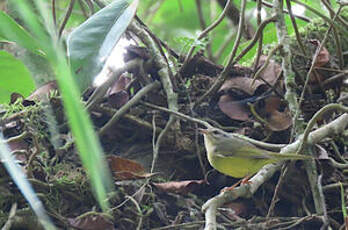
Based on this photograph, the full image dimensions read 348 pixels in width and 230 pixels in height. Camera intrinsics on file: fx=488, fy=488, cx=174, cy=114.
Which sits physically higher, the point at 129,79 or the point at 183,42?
the point at 183,42

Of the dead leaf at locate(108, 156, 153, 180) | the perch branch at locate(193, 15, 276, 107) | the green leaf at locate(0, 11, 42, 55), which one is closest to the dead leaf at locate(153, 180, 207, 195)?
the dead leaf at locate(108, 156, 153, 180)

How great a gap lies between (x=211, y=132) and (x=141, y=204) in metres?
0.50

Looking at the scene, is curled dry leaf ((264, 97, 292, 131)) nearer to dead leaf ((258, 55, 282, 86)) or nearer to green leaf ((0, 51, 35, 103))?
dead leaf ((258, 55, 282, 86))

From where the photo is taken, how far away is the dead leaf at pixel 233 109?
8.68ft

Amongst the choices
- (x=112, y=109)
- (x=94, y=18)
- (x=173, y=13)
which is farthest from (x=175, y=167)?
(x=173, y=13)

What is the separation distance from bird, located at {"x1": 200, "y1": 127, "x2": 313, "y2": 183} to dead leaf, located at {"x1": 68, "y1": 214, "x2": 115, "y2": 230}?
1.97 ft

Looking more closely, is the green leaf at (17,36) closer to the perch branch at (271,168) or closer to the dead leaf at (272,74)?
the perch branch at (271,168)

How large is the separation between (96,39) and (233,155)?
122cm

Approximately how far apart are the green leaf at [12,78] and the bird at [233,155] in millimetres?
953

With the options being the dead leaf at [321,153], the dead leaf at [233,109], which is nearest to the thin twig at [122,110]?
the dead leaf at [233,109]

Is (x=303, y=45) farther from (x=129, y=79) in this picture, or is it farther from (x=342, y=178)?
(x=129, y=79)

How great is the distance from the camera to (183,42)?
2.78 m

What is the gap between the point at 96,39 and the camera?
162 cm

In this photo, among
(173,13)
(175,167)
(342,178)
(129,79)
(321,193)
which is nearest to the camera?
(321,193)
